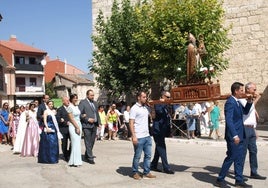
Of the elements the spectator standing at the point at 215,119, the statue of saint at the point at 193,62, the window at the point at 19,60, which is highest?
the window at the point at 19,60

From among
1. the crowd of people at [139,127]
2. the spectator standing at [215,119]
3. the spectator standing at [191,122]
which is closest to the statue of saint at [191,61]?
the crowd of people at [139,127]

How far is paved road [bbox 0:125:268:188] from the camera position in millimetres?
7008

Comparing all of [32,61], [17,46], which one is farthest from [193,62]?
[17,46]

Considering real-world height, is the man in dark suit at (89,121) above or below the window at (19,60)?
below

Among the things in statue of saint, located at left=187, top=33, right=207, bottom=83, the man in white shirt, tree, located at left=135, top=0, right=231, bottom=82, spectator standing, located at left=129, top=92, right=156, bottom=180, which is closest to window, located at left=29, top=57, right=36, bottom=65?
tree, located at left=135, top=0, right=231, bottom=82

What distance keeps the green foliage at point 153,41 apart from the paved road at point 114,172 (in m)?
5.74

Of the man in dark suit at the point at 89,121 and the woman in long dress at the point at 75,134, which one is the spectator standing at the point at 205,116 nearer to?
the man in dark suit at the point at 89,121

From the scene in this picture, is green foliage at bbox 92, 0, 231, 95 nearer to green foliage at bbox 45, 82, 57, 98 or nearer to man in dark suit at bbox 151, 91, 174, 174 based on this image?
man in dark suit at bbox 151, 91, 174, 174

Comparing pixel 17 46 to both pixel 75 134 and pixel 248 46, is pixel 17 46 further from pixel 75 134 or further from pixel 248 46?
pixel 75 134

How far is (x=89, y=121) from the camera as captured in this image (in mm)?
9477

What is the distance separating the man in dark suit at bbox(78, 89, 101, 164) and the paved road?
334 millimetres

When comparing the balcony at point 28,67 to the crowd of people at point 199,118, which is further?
the balcony at point 28,67

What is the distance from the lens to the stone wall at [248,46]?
19.9m

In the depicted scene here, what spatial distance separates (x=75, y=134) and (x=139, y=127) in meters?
2.35
